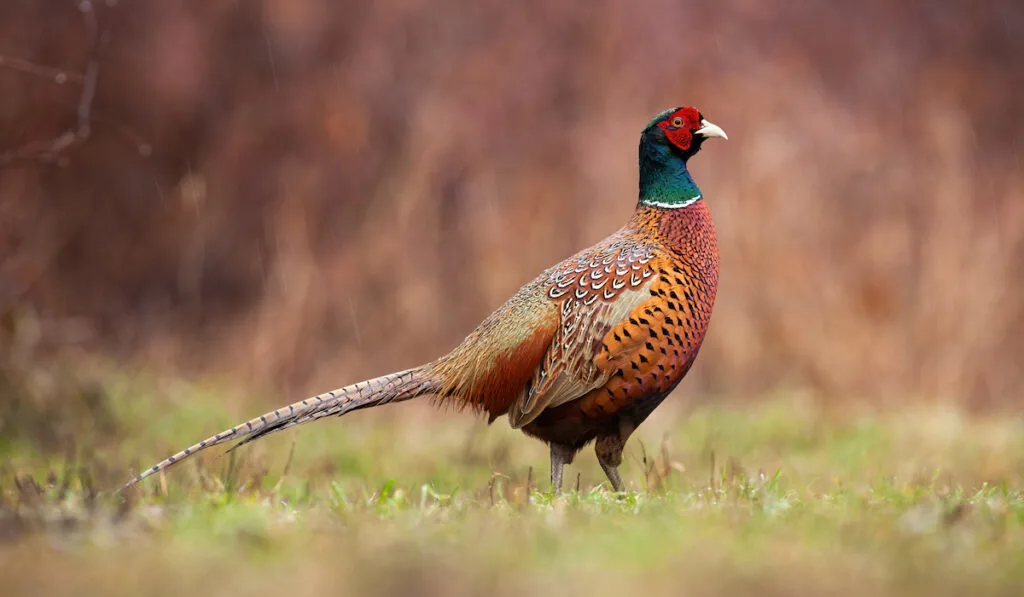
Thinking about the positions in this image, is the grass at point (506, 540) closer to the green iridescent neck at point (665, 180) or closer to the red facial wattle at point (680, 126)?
the green iridescent neck at point (665, 180)

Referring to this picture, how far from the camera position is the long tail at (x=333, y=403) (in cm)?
442

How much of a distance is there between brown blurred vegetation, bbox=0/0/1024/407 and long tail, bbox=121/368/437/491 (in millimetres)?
4838

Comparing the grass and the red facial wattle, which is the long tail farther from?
the red facial wattle

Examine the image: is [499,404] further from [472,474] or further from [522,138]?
[522,138]

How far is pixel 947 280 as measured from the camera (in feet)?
31.0

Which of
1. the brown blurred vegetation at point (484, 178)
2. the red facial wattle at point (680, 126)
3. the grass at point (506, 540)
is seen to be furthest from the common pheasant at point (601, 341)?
the brown blurred vegetation at point (484, 178)

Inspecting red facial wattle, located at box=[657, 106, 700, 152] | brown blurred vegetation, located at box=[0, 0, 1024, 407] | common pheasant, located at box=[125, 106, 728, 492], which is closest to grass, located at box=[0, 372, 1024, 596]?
common pheasant, located at box=[125, 106, 728, 492]

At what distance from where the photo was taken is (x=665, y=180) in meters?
5.04

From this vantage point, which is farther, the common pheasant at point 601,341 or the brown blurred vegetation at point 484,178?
the brown blurred vegetation at point 484,178

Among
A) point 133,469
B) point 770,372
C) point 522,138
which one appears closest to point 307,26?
point 522,138

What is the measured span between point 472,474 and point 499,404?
1.84 m

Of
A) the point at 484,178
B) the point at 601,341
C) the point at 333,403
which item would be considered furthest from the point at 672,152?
the point at 484,178

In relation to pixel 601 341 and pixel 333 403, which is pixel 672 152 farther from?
pixel 333 403

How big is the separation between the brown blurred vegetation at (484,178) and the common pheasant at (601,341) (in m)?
4.49
